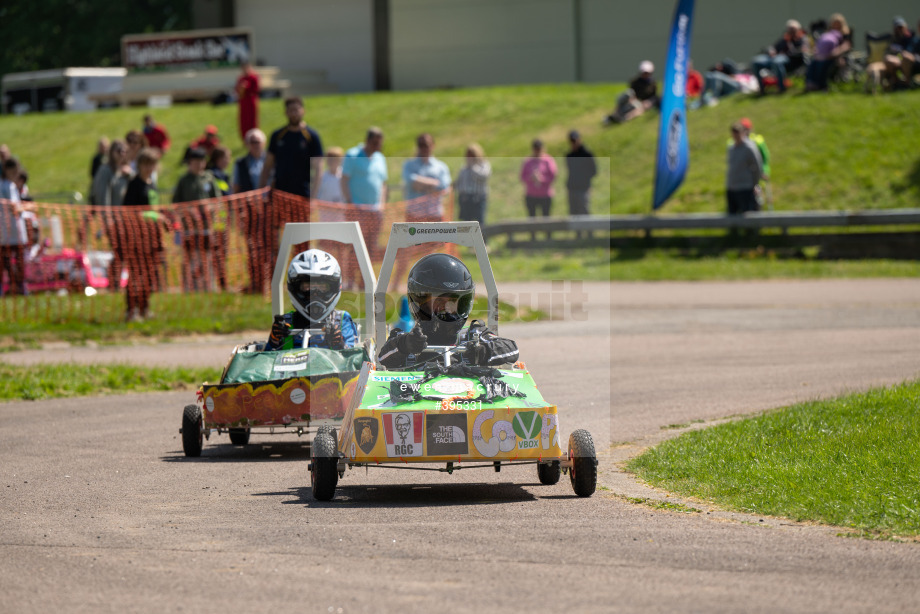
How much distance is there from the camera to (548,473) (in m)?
8.13

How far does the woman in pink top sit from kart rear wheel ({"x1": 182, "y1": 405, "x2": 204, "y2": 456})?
17.5m

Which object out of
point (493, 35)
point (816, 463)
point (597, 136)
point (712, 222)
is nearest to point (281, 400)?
point (816, 463)

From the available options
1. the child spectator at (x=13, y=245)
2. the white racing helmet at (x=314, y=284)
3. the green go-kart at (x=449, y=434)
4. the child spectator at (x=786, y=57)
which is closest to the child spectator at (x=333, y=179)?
the child spectator at (x=13, y=245)

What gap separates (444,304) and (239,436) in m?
2.69

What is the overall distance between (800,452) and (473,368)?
90.6 inches

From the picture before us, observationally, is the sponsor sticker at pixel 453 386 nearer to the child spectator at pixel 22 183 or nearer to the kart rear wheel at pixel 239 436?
the kart rear wheel at pixel 239 436

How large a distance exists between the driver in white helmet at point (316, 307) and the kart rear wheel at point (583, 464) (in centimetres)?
298

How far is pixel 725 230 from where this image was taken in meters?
25.7

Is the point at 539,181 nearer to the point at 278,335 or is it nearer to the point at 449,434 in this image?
the point at 278,335

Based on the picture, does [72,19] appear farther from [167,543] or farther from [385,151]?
[167,543]

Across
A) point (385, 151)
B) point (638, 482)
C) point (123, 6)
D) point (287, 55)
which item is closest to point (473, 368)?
point (638, 482)

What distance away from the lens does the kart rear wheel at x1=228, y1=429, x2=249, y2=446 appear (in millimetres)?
10078

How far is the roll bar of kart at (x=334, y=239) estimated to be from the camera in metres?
10.2

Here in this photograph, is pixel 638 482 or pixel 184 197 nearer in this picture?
pixel 638 482
